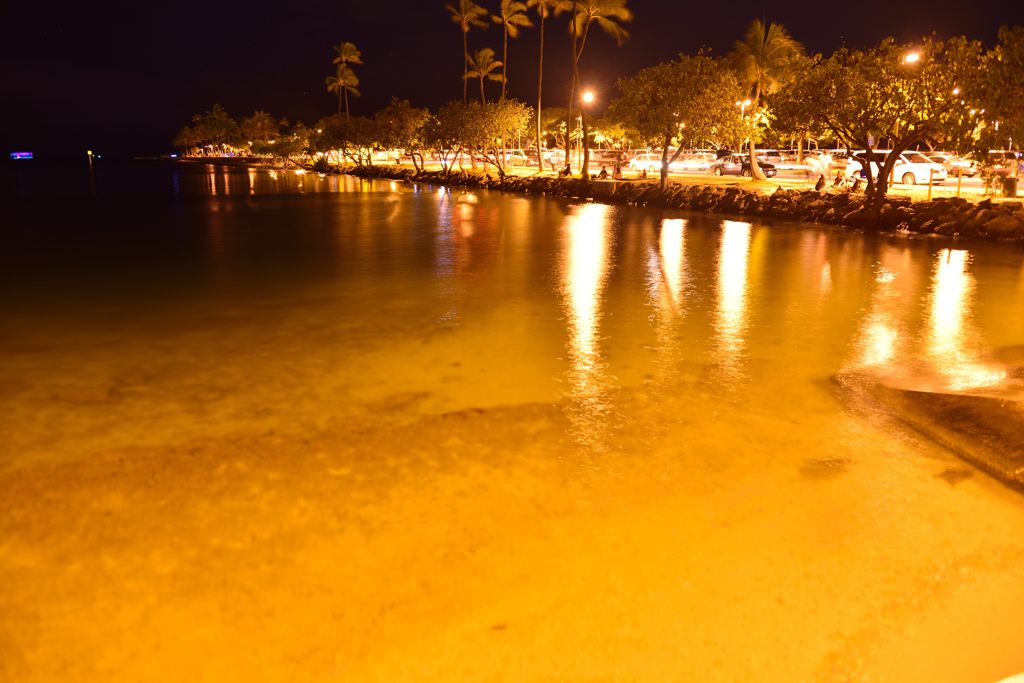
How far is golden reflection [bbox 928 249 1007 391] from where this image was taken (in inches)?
313

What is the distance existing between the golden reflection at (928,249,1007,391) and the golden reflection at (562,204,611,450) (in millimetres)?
3510

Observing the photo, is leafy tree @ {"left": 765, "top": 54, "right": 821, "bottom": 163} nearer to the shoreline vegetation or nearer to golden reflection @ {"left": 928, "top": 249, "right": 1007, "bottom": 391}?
the shoreline vegetation

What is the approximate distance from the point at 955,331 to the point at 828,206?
17493 millimetres

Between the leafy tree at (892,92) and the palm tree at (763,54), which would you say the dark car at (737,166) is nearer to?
the palm tree at (763,54)

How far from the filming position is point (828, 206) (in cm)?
2625

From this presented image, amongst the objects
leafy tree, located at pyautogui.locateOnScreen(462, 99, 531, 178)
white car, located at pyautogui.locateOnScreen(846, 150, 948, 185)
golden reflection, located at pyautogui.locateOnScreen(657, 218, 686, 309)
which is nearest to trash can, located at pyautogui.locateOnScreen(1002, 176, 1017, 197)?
white car, located at pyautogui.locateOnScreen(846, 150, 948, 185)

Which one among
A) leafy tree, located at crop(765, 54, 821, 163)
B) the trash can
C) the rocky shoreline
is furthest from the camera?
the trash can

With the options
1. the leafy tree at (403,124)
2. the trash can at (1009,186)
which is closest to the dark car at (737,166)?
the trash can at (1009,186)

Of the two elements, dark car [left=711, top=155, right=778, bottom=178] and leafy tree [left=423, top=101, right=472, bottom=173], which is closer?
dark car [left=711, top=155, right=778, bottom=178]

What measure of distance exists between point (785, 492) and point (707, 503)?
60 cm

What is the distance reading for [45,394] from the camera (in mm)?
7711

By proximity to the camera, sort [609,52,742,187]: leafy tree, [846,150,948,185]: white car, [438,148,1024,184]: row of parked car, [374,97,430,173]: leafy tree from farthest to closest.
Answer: [374,97,430,173]: leafy tree
[609,52,742,187]: leafy tree
[846,150,948,185]: white car
[438,148,1024,184]: row of parked car

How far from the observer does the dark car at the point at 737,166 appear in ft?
151

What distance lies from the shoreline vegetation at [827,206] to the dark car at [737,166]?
7878 millimetres
